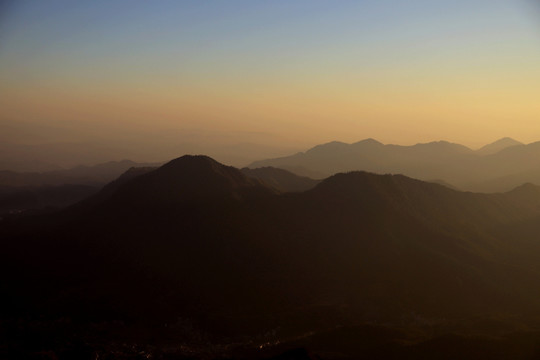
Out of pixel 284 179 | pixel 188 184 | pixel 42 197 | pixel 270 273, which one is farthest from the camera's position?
pixel 42 197

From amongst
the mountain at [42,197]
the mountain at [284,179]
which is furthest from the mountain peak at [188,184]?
the mountain at [42,197]

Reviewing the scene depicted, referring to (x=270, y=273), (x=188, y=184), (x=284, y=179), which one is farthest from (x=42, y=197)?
(x=270, y=273)

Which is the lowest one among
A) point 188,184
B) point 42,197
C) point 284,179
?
point 284,179

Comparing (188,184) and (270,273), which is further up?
(188,184)

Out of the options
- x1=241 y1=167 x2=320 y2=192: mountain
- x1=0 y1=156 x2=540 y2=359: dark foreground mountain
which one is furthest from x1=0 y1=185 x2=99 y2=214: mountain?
x1=241 y1=167 x2=320 y2=192: mountain

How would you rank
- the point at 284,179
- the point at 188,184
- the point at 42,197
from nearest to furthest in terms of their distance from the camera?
the point at 188,184, the point at 284,179, the point at 42,197

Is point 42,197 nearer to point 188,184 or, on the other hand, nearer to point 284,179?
point 284,179

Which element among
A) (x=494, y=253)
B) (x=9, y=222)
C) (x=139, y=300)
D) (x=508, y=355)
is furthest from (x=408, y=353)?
(x=9, y=222)

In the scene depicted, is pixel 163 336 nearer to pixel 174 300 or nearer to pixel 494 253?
pixel 174 300
